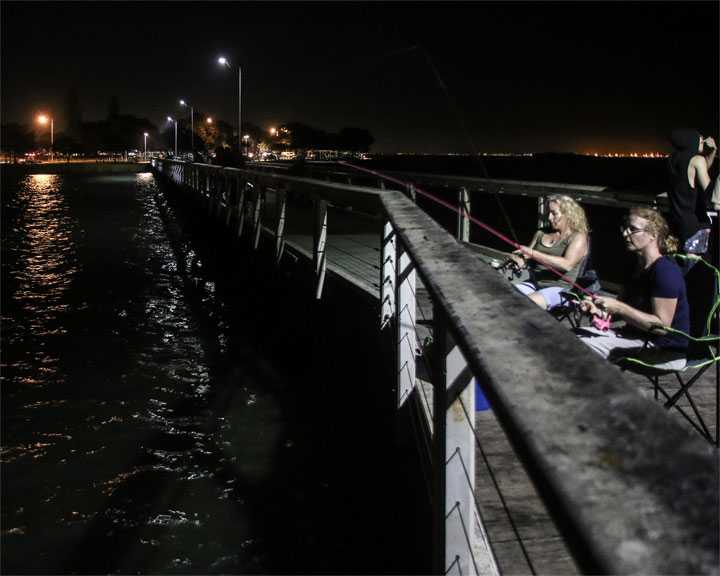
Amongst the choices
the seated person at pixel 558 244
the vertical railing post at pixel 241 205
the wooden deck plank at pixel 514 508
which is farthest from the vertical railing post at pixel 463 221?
the wooden deck plank at pixel 514 508

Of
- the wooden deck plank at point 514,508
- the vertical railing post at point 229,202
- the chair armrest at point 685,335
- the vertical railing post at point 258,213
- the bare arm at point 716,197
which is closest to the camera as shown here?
the wooden deck plank at point 514,508

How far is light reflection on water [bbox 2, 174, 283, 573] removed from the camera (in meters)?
3.97

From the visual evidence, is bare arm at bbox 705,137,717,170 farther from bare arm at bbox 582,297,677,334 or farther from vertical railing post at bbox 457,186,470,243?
vertical railing post at bbox 457,186,470,243

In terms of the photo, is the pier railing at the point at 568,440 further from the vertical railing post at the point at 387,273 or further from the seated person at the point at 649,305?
the vertical railing post at the point at 387,273

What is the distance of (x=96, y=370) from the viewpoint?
7.41m

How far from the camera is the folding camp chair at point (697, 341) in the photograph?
3.80 meters

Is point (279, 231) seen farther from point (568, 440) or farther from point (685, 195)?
point (568, 440)

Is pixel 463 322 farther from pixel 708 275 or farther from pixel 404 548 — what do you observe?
pixel 708 275

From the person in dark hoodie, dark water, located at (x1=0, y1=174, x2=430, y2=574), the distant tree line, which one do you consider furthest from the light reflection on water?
the distant tree line

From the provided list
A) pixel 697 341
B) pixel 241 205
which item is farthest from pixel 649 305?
pixel 241 205

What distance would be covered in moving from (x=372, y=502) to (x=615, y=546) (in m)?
3.90

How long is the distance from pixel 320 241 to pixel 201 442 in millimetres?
2862

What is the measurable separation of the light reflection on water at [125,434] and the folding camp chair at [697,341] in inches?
95.4

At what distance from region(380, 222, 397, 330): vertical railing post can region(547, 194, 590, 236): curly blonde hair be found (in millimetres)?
1947
